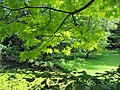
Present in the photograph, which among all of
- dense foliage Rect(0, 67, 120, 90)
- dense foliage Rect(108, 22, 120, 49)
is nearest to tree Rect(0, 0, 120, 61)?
dense foliage Rect(0, 67, 120, 90)

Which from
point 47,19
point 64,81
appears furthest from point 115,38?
point 64,81

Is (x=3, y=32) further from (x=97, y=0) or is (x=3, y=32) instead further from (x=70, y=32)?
(x=97, y=0)

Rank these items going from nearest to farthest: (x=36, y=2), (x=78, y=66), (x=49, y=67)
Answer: (x=36, y=2) → (x=49, y=67) → (x=78, y=66)

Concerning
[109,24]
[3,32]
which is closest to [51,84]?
[3,32]

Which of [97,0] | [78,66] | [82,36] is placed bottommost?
[78,66]

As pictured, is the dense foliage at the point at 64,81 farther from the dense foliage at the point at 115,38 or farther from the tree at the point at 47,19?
the dense foliage at the point at 115,38

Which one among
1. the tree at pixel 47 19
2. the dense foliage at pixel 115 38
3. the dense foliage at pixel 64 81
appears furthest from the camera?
the dense foliage at pixel 115 38

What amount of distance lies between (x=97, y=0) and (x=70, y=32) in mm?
683

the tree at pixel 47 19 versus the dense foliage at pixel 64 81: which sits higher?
the tree at pixel 47 19

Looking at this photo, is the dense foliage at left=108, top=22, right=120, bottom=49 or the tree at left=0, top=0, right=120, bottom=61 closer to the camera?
the tree at left=0, top=0, right=120, bottom=61

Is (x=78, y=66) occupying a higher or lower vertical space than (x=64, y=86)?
lower

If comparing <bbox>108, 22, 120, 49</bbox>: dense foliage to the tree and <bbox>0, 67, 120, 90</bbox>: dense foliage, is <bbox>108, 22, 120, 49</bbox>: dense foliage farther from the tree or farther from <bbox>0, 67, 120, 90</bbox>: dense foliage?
<bbox>0, 67, 120, 90</bbox>: dense foliage

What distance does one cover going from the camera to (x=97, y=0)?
3.70 metres

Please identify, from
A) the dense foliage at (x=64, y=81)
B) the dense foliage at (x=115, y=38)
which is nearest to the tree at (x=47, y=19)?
the dense foliage at (x=64, y=81)
